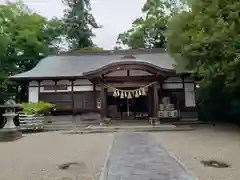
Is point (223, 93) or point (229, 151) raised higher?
point (223, 93)

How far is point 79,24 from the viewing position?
3925cm

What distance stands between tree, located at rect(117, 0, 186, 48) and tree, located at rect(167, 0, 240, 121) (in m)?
15.5

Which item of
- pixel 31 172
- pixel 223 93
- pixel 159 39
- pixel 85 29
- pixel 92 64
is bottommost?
pixel 31 172

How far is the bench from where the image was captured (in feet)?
55.0

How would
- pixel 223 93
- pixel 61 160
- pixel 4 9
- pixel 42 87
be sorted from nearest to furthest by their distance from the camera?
pixel 61 160 < pixel 223 93 < pixel 42 87 < pixel 4 9

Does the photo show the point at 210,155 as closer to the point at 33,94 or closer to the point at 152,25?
the point at 33,94

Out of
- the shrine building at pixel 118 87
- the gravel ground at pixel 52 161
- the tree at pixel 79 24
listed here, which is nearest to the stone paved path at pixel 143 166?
the gravel ground at pixel 52 161

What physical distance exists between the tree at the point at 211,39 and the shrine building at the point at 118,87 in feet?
9.98

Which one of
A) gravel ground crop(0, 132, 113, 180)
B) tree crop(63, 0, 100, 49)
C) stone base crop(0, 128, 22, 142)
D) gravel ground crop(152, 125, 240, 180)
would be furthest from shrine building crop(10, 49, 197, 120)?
tree crop(63, 0, 100, 49)

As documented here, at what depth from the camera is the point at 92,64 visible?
23578mm

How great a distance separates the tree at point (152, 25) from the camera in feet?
104

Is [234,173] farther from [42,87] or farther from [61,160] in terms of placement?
[42,87]

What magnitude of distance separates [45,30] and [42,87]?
12.0 metres

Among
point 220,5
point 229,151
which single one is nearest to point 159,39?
point 220,5
